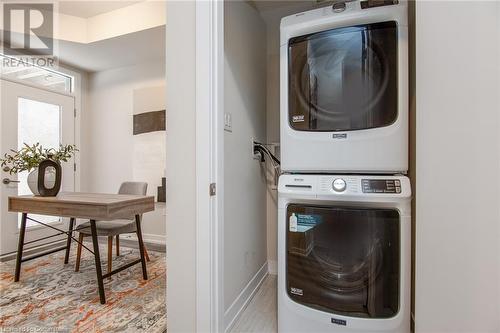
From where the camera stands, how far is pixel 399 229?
125 centimetres

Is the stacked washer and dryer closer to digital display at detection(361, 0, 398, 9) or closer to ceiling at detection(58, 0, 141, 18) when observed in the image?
digital display at detection(361, 0, 398, 9)

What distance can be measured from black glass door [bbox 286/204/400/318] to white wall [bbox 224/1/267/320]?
38 cm

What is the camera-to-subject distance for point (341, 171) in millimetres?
1371

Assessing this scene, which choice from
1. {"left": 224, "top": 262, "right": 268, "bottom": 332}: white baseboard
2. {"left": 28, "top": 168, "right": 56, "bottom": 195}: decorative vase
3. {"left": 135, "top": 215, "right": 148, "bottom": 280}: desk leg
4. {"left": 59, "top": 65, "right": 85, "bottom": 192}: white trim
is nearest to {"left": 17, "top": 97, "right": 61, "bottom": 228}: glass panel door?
{"left": 59, "top": 65, "right": 85, "bottom": 192}: white trim

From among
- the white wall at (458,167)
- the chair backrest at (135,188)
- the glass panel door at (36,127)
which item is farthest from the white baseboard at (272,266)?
the glass panel door at (36,127)

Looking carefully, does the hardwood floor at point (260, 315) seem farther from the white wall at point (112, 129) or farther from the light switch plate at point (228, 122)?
the white wall at point (112, 129)

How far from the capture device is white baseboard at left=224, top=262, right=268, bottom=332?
4.98 ft

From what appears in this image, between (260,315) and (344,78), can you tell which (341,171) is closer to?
(344,78)

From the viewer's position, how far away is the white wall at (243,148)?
1.56m

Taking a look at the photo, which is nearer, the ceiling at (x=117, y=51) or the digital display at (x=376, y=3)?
the digital display at (x=376, y=3)

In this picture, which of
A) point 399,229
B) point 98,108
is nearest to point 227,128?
point 399,229

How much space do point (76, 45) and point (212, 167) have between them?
303cm

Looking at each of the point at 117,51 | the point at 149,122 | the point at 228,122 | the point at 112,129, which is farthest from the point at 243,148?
the point at 112,129

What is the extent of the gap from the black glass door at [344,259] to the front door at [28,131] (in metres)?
3.44
